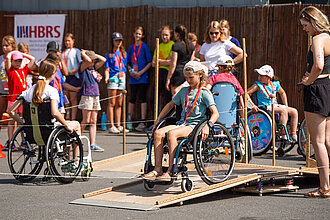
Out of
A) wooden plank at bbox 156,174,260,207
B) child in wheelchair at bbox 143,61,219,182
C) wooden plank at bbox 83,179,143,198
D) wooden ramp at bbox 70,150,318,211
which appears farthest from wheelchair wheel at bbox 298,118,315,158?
wooden plank at bbox 83,179,143,198

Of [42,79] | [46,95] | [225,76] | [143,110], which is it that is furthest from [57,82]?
[143,110]

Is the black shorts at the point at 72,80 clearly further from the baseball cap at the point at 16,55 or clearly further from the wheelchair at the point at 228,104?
the wheelchair at the point at 228,104

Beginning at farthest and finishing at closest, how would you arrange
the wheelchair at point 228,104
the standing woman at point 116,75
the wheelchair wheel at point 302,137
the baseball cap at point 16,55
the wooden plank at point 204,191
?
the standing woman at point 116,75, the baseball cap at point 16,55, the wheelchair wheel at point 302,137, the wheelchair at point 228,104, the wooden plank at point 204,191

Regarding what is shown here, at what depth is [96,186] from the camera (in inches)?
330

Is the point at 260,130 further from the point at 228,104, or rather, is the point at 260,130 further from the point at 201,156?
the point at 201,156

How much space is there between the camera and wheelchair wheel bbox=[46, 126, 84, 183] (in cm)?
821

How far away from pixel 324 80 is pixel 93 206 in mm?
2906

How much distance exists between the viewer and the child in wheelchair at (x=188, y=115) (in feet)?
24.2

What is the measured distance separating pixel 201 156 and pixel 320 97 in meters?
1.48

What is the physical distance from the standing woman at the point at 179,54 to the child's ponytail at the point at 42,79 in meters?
4.45

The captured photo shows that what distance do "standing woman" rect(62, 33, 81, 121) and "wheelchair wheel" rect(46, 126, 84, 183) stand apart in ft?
13.9

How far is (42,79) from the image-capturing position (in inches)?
340

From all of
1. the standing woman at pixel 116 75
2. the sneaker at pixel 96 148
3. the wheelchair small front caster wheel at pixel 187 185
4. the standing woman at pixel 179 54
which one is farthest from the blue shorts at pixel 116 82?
the wheelchair small front caster wheel at pixel 187 185

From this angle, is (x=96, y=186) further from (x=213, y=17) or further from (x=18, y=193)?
(x=213, y=17)
